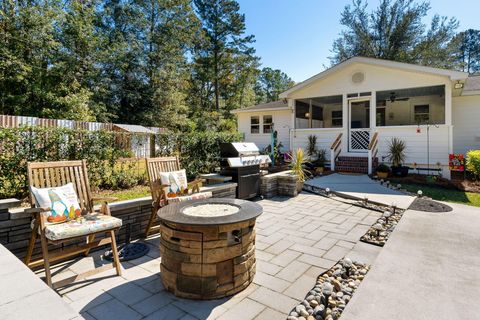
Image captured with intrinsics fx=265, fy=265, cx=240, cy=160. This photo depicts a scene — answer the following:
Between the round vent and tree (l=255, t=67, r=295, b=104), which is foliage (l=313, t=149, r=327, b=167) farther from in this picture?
tree (l=255, t=67, r=295, b=104)

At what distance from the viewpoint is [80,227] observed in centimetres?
263

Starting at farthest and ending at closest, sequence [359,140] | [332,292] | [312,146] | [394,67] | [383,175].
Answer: [312,146] → [359,140] → [394,67] → [383,175] → [332,292]

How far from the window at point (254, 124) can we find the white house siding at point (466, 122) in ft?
28.6

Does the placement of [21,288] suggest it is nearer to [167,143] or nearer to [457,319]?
[457,319]

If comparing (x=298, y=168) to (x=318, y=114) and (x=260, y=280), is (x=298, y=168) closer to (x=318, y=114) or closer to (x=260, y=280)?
(x=260, y=280)

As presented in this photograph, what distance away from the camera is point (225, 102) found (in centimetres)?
2769

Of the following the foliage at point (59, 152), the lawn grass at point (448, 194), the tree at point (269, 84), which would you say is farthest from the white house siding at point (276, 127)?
the tree at point (269, 84)

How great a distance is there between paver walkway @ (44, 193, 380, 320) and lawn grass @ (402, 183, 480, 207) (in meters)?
2.97

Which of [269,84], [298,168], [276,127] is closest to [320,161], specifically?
[298,168]

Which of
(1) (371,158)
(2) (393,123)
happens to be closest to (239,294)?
(1) (371,158)

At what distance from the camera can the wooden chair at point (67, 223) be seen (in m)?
2.54

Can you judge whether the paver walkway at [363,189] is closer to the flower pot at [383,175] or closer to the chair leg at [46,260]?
the flower pot at [383,175]

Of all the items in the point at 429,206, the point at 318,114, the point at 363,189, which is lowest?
the point at 429,206

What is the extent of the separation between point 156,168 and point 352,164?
8291 millimetres
